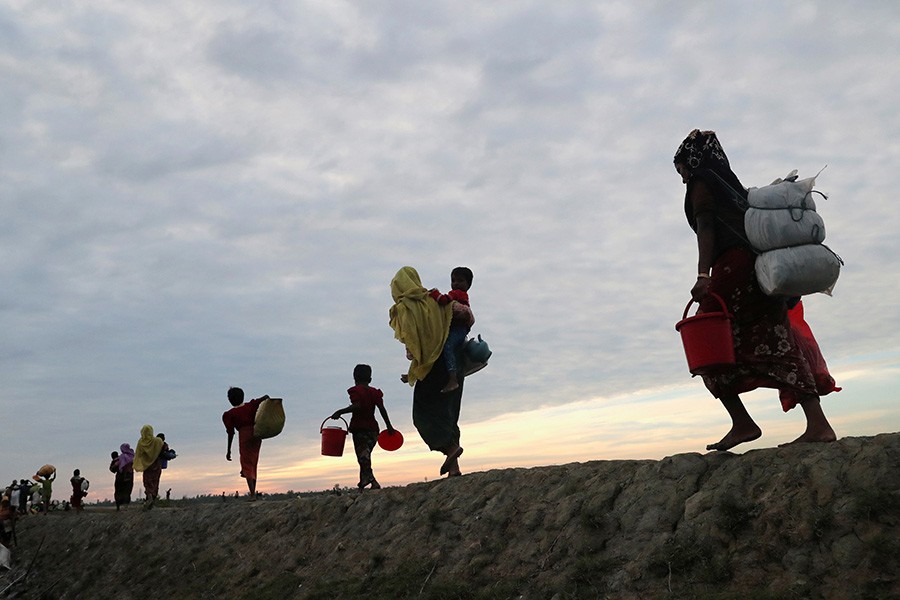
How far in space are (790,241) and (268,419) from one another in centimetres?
794

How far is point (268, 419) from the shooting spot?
10867 millimetres

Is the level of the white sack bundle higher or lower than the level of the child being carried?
lower

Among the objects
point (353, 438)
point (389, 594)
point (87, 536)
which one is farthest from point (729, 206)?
point (87, 536)

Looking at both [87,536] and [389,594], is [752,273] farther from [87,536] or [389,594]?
[87,536]

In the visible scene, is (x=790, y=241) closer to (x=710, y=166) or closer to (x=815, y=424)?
(x=710, y=166)

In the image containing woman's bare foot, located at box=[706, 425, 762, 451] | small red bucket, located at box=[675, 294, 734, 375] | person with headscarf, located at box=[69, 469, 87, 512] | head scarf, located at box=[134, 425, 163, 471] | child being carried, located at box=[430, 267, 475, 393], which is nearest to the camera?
small red bucket, located at box=[675, 294, 734, 375]

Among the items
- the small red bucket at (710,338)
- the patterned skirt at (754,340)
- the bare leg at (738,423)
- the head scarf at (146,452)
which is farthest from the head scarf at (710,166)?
the head scarf at (146,452)

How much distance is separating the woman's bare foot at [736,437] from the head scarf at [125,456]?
49.2 ft

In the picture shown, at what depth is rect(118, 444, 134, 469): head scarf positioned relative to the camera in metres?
17.0

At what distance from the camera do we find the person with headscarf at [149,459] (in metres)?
14.2

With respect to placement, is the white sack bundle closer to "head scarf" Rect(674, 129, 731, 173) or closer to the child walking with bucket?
A: "head scarf" Rect(674, 129, 731, 173)

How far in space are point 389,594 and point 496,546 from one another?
3.27 feet

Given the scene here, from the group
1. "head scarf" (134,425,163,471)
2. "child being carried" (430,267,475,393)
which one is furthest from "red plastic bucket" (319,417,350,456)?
"head scarf" (134,425,163,471)

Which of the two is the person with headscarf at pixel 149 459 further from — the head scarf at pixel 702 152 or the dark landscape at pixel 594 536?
the head scarf at pixel 702 152
